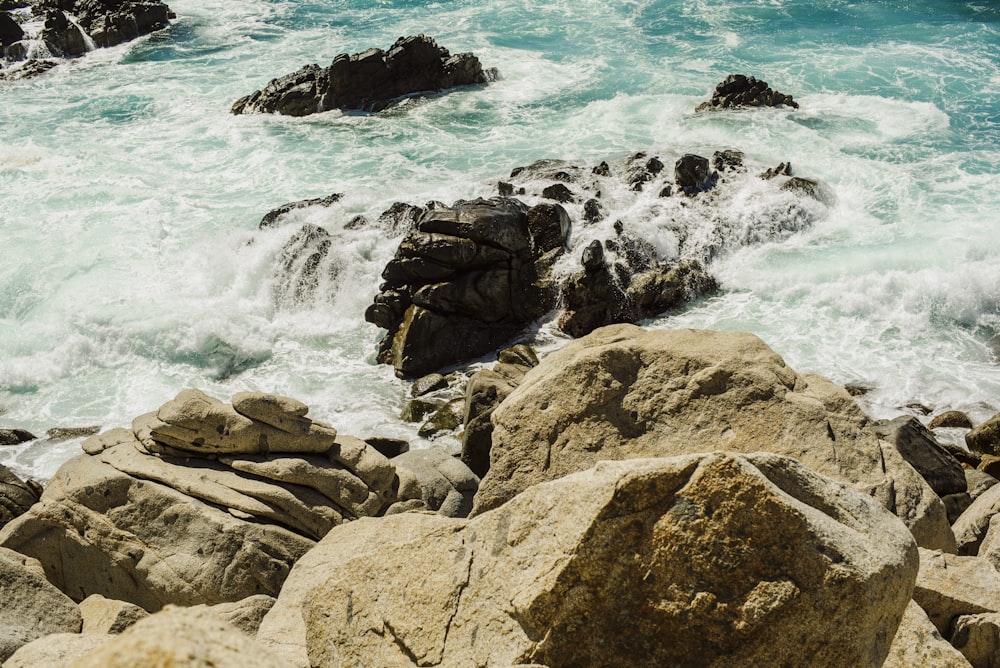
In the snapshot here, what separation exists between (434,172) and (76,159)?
1149 cm

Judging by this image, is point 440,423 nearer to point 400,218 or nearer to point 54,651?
point 400,218

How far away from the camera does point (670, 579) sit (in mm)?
4652

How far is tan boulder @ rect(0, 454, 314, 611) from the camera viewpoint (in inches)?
386

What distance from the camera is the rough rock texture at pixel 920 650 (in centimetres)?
570

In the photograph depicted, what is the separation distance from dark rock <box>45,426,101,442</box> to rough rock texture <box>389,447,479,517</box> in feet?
21.5

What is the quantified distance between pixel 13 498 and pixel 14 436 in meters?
4.10

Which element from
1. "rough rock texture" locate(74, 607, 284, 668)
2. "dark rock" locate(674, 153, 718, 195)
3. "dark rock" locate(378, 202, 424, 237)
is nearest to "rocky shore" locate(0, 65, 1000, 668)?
"rough rock texture" locate(74, 607, 284, 668)

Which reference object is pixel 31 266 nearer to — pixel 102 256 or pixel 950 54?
pixel 102 256

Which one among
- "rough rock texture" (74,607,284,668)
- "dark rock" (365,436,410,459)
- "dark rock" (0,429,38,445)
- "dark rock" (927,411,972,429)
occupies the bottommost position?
"dark rock" (927,411,972,429)

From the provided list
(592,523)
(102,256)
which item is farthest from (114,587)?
(102,256)

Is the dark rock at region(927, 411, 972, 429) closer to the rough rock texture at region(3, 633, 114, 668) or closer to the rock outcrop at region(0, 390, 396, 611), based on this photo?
the rock outcrop at region(0, 390, 396, 611)

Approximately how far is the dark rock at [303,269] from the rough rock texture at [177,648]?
1687 centimetres

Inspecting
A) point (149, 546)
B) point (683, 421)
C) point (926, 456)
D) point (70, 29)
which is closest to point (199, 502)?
point (149, 546)

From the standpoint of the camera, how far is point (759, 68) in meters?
32.5
